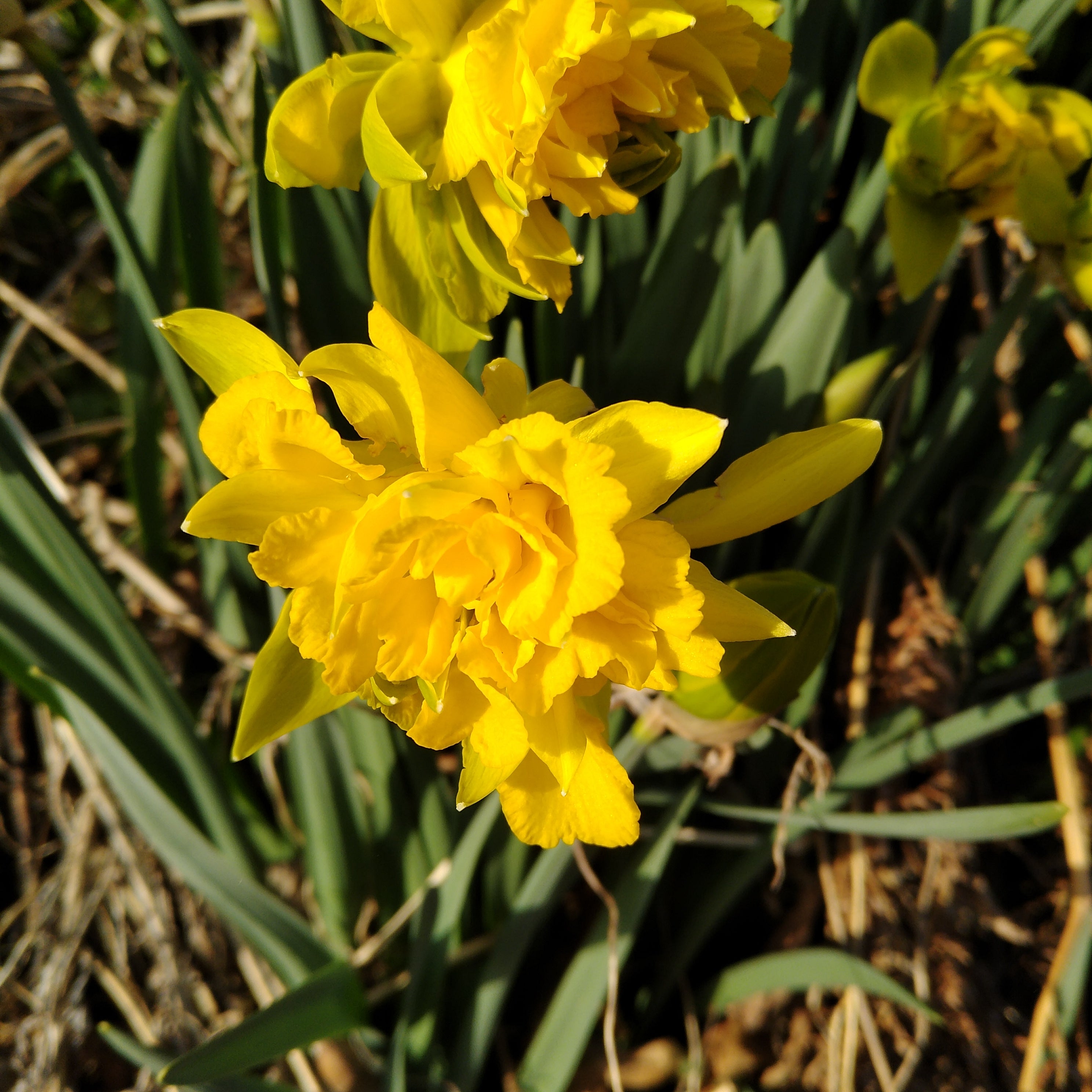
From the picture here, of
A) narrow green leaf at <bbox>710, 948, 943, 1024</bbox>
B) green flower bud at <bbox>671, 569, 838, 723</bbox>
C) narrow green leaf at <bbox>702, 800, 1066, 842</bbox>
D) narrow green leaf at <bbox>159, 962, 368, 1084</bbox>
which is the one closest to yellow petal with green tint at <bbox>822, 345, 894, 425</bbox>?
green flower bud at <bbox>671, 569, 838, 723</bbox>

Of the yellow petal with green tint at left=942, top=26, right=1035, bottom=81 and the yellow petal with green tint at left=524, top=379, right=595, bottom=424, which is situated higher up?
the yellow petal with green tint at left=942, top=26, right=1035, bottom=81

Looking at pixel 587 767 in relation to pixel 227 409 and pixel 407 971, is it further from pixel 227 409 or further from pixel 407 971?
pixel 407 971

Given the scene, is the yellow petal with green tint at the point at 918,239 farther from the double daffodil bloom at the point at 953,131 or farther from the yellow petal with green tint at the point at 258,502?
the yellow petal with green tint at the point at 258,502

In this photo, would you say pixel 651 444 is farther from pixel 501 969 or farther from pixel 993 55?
pixel 501 969

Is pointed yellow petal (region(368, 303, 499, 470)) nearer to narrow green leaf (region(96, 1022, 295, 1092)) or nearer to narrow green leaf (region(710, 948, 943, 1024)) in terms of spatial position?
narrow green leaf (region(96, 1022, 295, 1092))

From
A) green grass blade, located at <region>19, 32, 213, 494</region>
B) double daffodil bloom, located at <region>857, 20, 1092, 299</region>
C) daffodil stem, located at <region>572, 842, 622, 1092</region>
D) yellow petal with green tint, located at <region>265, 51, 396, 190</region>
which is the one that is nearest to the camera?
yellow petal with green tint, located at <region>265, 51, 396, 190</region>

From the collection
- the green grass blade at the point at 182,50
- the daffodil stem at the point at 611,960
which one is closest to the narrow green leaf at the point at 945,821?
the daffodil stem at the point at 611,960

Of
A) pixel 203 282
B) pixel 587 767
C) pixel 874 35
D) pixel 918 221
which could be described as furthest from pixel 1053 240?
pixel 203 282
